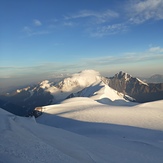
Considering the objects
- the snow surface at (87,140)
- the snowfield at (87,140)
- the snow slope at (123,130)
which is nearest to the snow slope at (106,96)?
the snow slope at (123,130)

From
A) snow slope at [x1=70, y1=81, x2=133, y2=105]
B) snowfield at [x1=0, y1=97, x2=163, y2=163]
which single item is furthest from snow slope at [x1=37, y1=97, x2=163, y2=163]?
snow slope at [x1=70, y1=81, x2=133, y2=105]

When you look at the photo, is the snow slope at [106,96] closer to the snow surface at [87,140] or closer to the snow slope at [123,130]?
the snow slope at [123,130]

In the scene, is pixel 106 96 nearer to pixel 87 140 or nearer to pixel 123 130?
pixel 123 130

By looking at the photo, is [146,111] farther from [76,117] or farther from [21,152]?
[21,152]

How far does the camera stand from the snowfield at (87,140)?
14.0 metres

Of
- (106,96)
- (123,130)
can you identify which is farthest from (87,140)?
(106,96)

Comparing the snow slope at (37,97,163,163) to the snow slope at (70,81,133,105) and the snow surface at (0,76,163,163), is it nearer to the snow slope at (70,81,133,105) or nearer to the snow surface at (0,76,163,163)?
the snow surface at (0,76,163,163)

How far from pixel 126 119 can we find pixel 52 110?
26.2 m

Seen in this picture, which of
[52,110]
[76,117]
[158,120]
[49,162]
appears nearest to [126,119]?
[158,120]

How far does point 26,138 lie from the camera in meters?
16.3

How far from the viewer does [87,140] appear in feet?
75.7

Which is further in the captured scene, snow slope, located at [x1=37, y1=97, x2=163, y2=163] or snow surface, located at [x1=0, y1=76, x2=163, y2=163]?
snow slope, located at [x1=37, y1=97, x2=163, y2=163]

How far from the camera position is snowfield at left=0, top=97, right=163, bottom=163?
1399cm

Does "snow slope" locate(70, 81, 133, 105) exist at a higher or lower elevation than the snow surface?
lower
